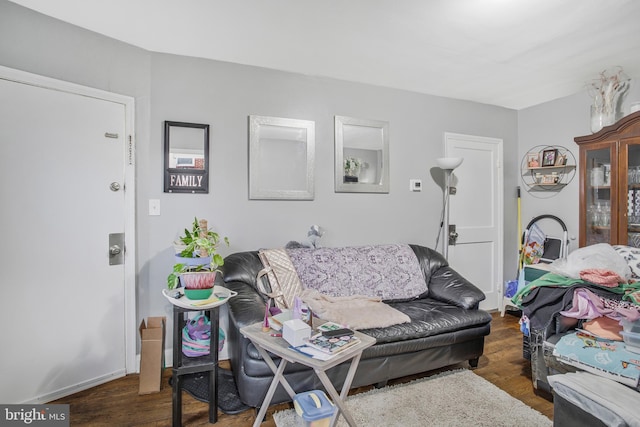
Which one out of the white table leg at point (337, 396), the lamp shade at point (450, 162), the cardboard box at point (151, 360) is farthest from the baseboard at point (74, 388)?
the lamp shade at point (450, 162)

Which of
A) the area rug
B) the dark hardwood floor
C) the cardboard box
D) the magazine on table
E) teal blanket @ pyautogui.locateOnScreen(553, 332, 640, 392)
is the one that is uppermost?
the magazine on table

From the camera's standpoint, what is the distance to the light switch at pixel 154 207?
8.45 feet

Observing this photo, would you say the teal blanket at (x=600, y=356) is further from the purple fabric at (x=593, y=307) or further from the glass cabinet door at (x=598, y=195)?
the glass cabinet door at (x=598, y=195)

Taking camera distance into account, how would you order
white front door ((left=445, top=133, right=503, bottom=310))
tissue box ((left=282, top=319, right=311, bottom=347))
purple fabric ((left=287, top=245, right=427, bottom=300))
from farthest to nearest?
white front door ((left=445, top=133, right=503, bottom=310)), purple fabric ((left=287, top=245, right=427, bottom=300)), tissue box ((left=282, top=319, right=311, bottom=347))

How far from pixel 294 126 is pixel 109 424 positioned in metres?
2.47

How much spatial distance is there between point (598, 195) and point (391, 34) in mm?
2431

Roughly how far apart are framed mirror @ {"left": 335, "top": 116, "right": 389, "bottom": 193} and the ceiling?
0.45 meters

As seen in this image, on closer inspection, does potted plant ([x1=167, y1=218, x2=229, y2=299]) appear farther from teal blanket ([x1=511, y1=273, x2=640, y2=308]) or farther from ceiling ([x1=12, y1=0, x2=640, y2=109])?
teal blanket ([x1=511, y1=273, x2=640, y2=308])

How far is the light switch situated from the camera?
8.45ft

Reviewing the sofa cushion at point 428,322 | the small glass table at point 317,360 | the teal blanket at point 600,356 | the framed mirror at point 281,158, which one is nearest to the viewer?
the small glass table at point 317,360

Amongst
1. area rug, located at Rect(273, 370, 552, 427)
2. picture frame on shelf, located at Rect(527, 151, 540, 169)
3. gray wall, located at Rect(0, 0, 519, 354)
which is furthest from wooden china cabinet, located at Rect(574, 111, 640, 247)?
area rug, located at Rect(273, 370, 552, 427)

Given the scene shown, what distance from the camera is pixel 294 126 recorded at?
300 centimetres

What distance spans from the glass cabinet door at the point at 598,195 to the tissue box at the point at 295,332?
297cm

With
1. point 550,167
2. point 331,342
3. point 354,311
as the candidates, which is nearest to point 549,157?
point 550,167
